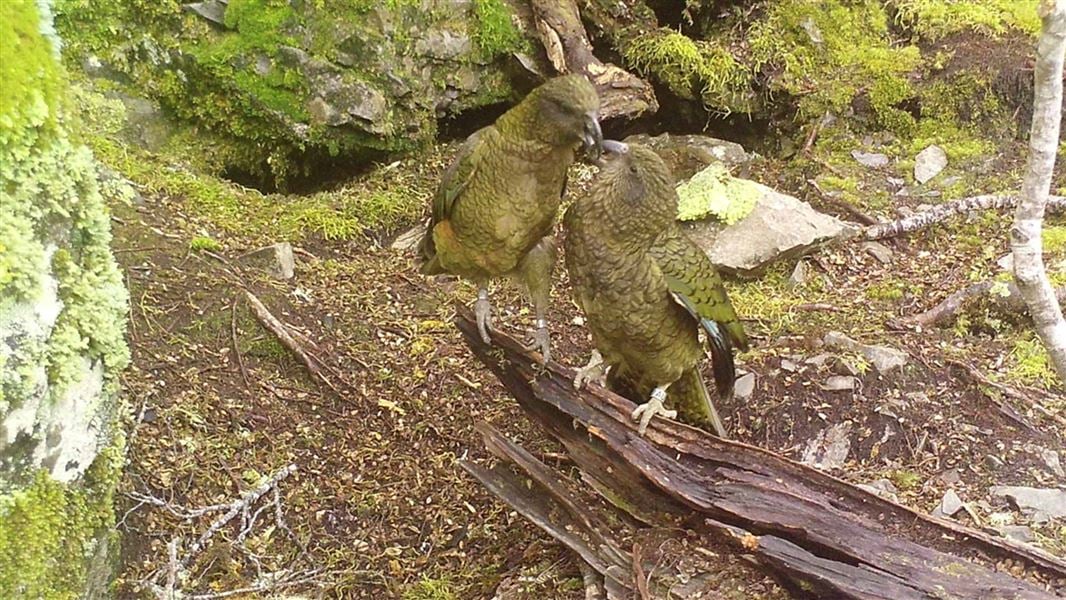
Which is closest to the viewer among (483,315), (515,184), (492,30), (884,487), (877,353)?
(515,184)

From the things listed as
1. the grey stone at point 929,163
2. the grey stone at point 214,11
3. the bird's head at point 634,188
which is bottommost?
the grey stone at point 929,163

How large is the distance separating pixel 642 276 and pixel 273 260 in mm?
2684

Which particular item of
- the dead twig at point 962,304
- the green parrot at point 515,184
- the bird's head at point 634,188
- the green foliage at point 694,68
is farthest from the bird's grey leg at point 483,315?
the green foliage at point 694,68

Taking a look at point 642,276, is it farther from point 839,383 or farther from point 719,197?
point 719,197

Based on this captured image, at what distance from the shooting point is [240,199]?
5.98 m

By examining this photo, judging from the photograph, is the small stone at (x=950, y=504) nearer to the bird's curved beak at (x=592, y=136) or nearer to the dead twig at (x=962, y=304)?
the dead twig at (x=962, y=304)

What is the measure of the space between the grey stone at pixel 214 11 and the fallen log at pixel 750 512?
3701mm

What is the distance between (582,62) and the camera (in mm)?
6844

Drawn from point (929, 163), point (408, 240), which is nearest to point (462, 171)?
point (408, 240)

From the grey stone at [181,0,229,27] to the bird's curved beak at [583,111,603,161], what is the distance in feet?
11.7

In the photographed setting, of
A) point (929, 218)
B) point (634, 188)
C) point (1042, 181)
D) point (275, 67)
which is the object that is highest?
point (1042, 181)

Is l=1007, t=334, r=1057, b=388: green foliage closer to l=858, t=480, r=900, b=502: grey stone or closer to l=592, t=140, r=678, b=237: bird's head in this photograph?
l=858, t=480, r=900, b=502: grey stone

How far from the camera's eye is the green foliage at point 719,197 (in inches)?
232

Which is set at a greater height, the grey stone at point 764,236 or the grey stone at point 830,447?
the grey stone at point 764,236
